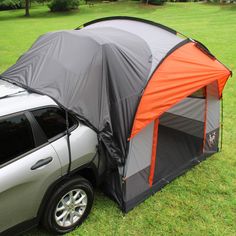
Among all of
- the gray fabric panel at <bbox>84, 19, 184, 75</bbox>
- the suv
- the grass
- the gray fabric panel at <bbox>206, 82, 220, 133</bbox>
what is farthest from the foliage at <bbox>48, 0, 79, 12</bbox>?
the suv

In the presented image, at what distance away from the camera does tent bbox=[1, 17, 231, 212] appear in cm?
405

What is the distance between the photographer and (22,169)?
3223mm

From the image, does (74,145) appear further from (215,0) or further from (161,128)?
(215,0)

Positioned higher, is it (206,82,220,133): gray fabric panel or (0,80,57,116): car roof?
(0,80,57,116): car roof

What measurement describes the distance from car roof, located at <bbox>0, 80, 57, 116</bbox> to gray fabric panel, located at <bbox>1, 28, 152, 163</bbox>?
164 millimetres

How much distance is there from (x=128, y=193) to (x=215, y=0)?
1228 inches

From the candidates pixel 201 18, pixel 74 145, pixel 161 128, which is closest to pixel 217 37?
pixel 201 18

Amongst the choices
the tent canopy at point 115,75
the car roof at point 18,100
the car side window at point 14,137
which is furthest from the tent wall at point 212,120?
the car side window at point 14,137

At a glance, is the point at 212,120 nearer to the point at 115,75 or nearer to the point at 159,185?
the point at 159,185

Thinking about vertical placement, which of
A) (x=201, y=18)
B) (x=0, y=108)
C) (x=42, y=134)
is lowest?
(x=201, y=18)

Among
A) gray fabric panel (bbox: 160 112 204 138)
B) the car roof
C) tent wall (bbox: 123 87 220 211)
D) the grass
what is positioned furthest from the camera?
gray fabric panel (bbox: 160 112 204 138)

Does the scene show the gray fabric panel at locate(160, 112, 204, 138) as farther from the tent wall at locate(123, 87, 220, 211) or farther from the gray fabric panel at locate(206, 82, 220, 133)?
the gray fabric panel at locate(206, 82, 220, 133)

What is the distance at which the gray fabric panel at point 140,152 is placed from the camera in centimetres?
433

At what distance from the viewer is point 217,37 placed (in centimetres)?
1711
